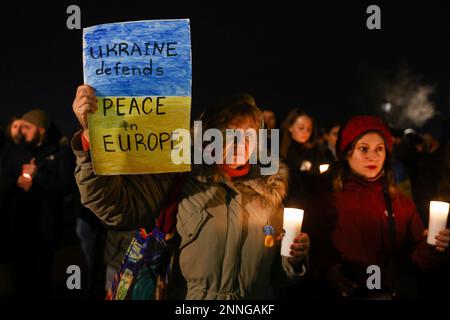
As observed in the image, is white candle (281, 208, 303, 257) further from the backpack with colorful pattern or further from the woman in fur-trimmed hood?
the backpack with colorful pattern

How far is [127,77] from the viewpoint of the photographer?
2.61 metres

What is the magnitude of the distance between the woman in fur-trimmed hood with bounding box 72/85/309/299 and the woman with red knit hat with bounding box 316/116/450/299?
48cm

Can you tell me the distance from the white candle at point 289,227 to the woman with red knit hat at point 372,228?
0.59 m

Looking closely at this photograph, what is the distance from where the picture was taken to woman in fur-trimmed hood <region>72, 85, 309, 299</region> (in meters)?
2.66

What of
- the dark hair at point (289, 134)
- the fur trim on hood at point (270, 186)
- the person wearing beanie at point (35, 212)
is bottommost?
the person wearing beanie at point (35, 212)

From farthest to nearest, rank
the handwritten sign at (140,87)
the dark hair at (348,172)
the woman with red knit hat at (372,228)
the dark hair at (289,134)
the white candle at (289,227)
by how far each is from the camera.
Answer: the dark hair at (289,134), the dark hair at (348,172), the woman with red knit hat at (372,228), the white candle at (289,227), the handwritten sign at (140,87)

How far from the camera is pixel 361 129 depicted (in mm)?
3479

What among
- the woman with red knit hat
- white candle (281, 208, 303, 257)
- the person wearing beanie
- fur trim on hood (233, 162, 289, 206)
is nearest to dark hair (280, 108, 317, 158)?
the person wearing beanie

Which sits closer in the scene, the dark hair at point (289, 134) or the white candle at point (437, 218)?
the white candle at point (437, 218)

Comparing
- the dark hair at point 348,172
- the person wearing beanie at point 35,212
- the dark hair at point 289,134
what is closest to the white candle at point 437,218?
the dark hair at point 348,172

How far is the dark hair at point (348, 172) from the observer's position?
3406 millimetres

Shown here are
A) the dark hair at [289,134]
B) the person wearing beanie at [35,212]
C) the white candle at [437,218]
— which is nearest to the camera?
the white candle at [437,218]

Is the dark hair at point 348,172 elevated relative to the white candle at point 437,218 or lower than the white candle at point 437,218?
elevated

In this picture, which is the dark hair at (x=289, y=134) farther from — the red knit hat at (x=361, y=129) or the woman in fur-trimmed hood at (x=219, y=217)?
the woman in fur-trimmed hood at (x=219, y=217)
